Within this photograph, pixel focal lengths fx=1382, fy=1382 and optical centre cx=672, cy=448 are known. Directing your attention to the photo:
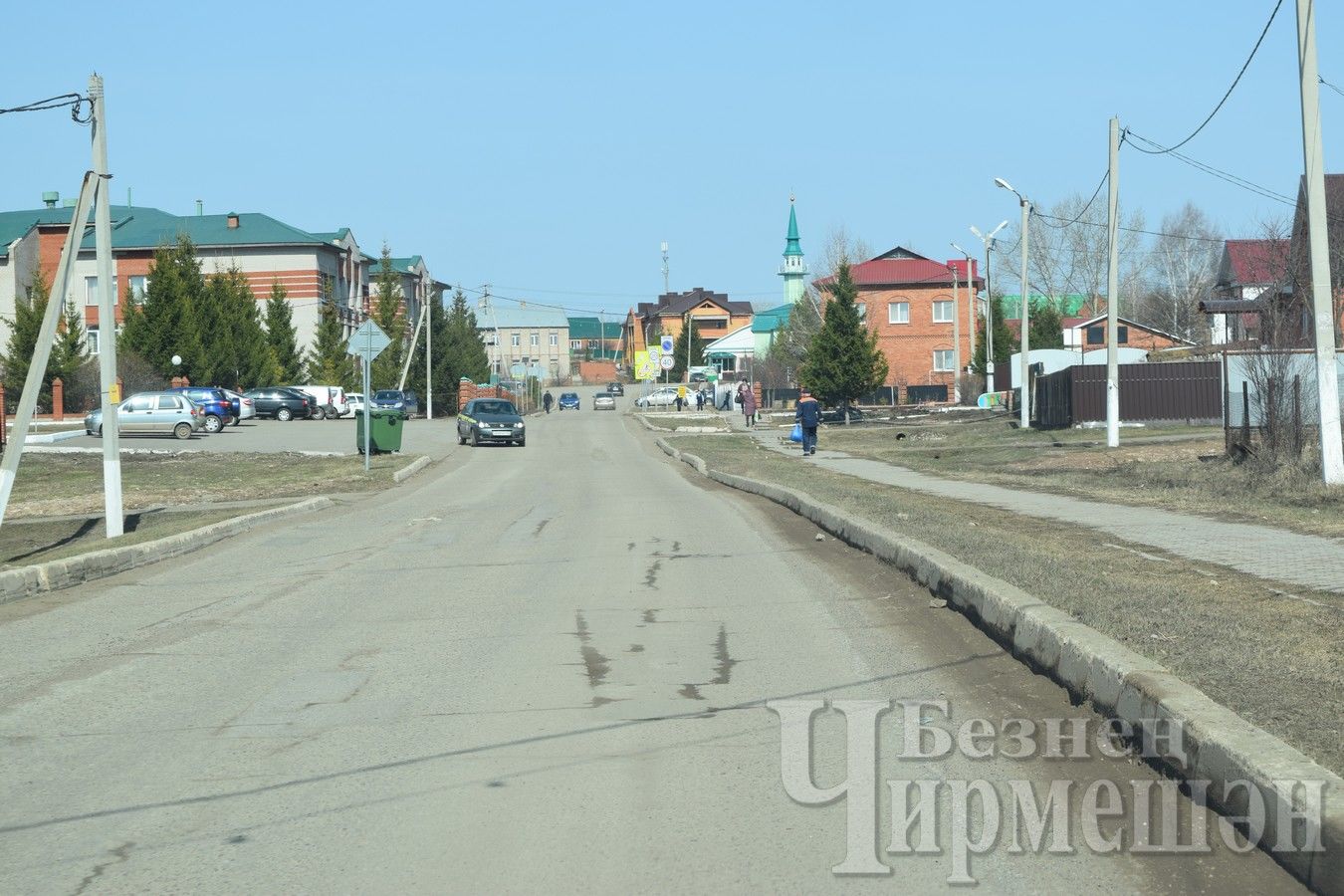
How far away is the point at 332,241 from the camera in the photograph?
306ft

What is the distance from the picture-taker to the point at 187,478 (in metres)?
30.4

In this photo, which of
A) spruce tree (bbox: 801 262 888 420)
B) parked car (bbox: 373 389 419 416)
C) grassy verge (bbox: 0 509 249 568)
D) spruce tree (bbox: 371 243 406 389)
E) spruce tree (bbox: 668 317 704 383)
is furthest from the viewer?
spruce tree (bbox: 668 317 704 383)

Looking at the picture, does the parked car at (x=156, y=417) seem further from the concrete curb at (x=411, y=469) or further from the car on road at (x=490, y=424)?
the concrete curb at (x=411, y=469)

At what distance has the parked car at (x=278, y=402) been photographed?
65.2 metres

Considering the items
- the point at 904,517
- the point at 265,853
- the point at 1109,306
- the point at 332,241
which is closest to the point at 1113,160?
the point at 1109,306

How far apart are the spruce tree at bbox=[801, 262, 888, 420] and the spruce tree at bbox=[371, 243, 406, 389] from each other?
31158 mm

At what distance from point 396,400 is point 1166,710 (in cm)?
6727

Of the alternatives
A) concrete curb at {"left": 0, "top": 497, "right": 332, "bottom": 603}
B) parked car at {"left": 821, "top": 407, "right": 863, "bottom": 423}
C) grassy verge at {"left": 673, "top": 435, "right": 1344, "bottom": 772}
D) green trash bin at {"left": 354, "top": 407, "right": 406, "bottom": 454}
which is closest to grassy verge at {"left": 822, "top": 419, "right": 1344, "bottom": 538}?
grassy verge at {"left": 673, "top": 435, "right": 1344, "bottom": 772}

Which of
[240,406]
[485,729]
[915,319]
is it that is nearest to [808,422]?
[240,406]

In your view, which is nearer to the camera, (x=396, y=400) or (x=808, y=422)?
(x=808, y=422)

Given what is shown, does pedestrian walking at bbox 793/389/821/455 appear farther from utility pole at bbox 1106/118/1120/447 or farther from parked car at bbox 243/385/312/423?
parked car at bbox 243/385/312/423

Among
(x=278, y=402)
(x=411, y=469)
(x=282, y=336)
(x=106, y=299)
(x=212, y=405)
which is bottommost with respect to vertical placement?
(x=411, y=469)

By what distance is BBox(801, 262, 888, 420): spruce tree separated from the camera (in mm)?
62094

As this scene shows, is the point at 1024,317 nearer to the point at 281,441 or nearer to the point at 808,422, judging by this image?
the point at 808,422
